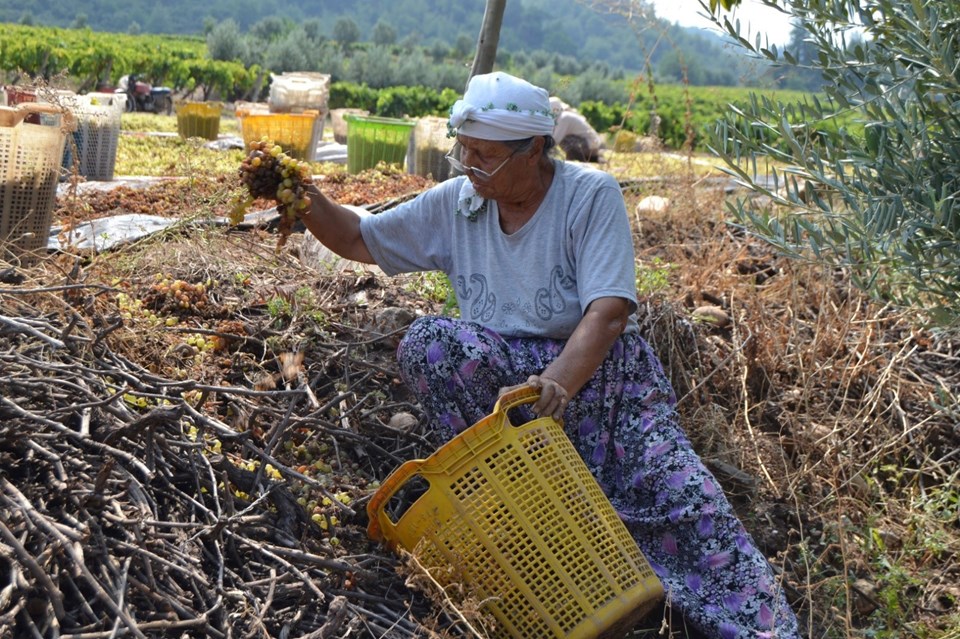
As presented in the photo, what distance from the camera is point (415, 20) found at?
440ft

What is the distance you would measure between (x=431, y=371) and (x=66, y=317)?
Answer: 3.04 ft

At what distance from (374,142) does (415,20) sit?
132m

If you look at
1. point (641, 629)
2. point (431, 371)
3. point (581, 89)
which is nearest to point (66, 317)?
point (431, 371)

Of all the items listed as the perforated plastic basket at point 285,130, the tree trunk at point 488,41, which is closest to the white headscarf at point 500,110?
the tree trunk at point 488,41

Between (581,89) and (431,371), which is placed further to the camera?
(581,89)

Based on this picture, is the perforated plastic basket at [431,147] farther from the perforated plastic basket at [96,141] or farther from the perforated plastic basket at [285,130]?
the perforated plastic basket at [96,141]

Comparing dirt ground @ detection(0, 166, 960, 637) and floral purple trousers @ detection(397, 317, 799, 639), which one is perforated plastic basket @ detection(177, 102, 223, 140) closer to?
dirt ground @ detection(0, 166, 960, 637)

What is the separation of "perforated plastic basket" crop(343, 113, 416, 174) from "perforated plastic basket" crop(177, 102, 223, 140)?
3696 millimetres

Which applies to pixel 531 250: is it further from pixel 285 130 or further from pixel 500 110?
pixel 285 130

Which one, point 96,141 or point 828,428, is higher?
point 828,428

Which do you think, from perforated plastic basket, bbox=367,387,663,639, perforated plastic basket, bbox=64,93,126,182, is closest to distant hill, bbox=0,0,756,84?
perforated plastic basket, bbox=64,93,126,182

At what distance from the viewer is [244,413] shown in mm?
2658

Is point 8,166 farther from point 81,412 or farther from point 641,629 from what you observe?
point 641,629

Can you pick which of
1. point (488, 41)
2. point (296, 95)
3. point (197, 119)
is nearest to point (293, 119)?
point (197, 119)
